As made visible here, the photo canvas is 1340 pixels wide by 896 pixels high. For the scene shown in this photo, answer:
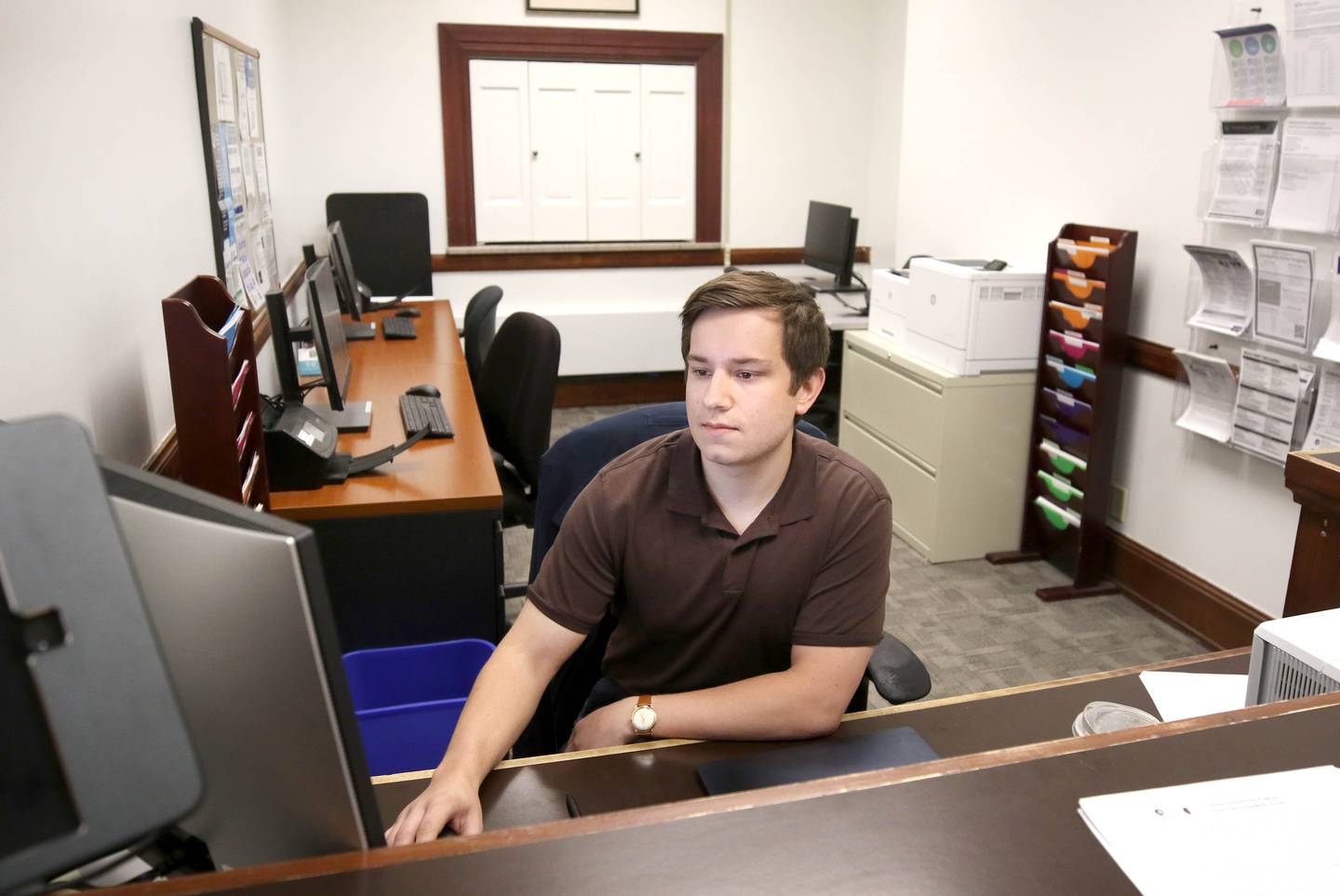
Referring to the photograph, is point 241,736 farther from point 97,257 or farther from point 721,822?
point 97,257

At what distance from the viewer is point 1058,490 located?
3.39 meters

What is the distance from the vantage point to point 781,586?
138 centimetres

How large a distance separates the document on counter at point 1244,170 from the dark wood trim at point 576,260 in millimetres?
3210

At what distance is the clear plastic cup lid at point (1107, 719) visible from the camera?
3.73ft

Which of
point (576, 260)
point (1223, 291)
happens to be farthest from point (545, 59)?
point (1223, 291)

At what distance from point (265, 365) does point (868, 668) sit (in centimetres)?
252

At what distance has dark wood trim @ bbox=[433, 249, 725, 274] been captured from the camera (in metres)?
5.39

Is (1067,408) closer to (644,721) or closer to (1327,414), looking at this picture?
(1327,414)

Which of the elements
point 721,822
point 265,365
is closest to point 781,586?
point 721,822

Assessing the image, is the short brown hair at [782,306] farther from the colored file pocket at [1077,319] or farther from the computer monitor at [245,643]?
→ the colored file pocket at [1077,319]

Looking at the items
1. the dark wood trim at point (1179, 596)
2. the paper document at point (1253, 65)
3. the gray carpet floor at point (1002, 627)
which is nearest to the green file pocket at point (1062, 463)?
the dark wood trim at point (1179, 596)

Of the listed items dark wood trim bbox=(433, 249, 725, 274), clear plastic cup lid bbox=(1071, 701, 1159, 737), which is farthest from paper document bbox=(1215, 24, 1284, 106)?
dark wood trim bbox=(433, 249, 725, 274)

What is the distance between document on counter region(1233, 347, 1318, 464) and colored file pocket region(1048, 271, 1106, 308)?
495mm

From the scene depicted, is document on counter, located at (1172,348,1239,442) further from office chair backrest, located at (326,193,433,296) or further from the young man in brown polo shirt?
office chair backrest, located at (326,193,433,296)
